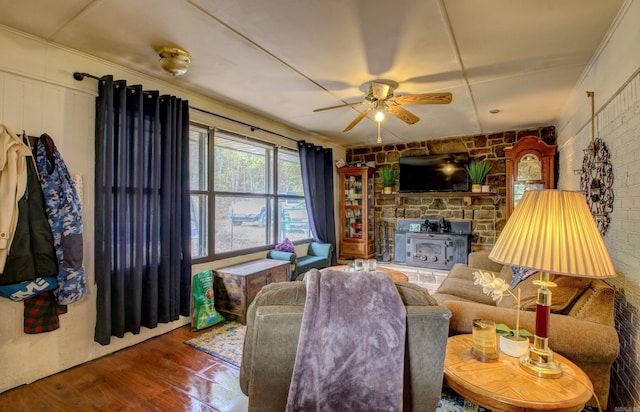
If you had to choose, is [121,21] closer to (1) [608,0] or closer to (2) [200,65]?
(2) [200,65]

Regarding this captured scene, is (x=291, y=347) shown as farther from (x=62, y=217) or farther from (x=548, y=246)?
(x=62, y=217)

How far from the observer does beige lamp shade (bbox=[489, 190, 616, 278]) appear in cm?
122

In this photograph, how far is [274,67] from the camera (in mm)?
2613

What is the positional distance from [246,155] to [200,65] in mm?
1615

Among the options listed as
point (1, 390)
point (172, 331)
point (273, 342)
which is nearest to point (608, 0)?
point (273, 342)

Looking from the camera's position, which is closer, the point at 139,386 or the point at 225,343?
the point at 139,386

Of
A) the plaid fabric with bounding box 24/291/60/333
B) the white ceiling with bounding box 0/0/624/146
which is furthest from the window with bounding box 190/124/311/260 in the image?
the plaid fabric with bounding box 24/291/60/333

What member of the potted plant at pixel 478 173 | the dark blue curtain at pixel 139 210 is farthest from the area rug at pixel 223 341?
the potted plant at pixel 478 173

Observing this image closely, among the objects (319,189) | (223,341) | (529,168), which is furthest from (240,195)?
(529,168)

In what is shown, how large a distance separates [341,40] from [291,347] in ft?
6.47

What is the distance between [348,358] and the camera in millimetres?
1207

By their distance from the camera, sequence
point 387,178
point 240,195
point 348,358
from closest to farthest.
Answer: point 348,358 → point 240,195 → point 387,178

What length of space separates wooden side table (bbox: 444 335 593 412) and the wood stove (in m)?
Answer: 3.62

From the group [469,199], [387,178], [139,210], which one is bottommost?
[139,210]
